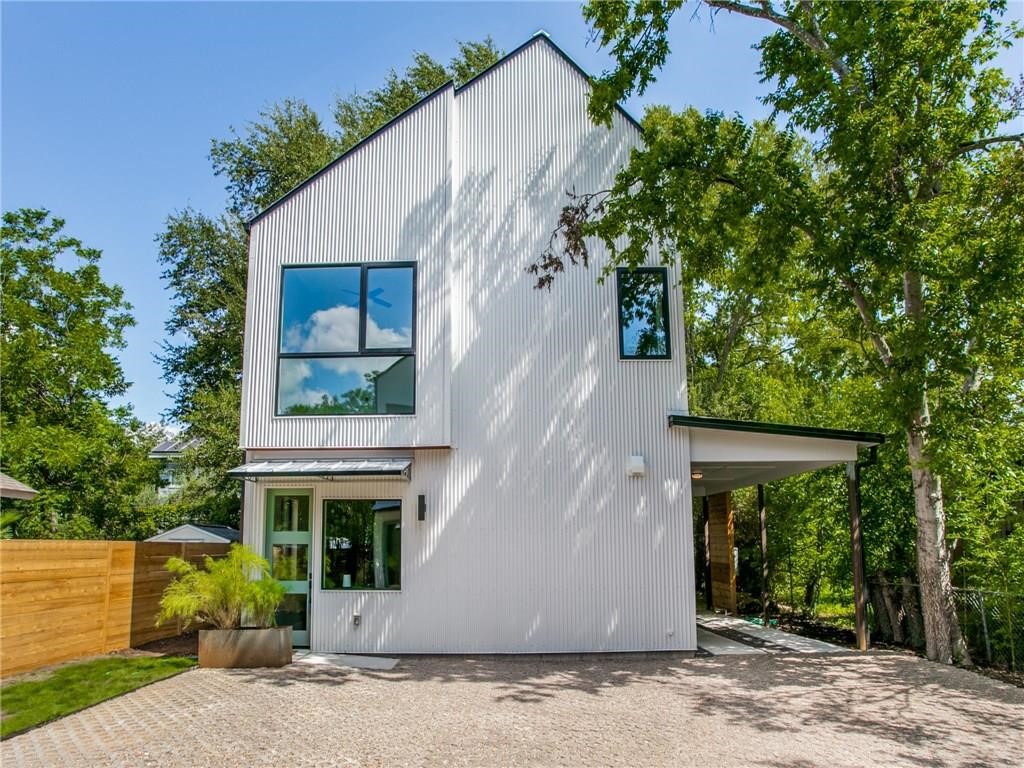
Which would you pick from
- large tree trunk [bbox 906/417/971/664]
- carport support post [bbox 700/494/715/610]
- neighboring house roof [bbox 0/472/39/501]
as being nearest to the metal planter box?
neighboring house roof [bbox 0/472/39/501]

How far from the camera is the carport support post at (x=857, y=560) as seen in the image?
9.90m

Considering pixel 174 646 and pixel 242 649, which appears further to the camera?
pixel 174 646

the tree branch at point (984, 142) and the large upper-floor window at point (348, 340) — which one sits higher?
the tree branch at point (984, 142)

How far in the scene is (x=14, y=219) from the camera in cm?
1997

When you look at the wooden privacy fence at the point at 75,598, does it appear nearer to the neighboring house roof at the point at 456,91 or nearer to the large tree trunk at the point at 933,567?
the neighboring house roof at the point at 456,91

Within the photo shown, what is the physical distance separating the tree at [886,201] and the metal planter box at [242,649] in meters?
5.89

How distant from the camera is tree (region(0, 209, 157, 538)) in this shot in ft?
59.0

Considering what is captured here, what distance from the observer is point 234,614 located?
8.79 m

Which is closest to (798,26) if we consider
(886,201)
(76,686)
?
(886,201)

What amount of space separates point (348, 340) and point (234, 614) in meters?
3.98

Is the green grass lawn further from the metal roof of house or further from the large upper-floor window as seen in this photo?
the large upper-floor window

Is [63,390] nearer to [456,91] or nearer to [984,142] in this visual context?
[456,91]

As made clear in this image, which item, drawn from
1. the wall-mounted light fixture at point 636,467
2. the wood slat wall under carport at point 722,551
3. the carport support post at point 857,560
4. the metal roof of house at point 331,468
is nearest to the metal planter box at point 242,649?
the metal roof of house at point 331,468

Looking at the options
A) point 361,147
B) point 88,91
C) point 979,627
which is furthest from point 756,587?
point 88,91
